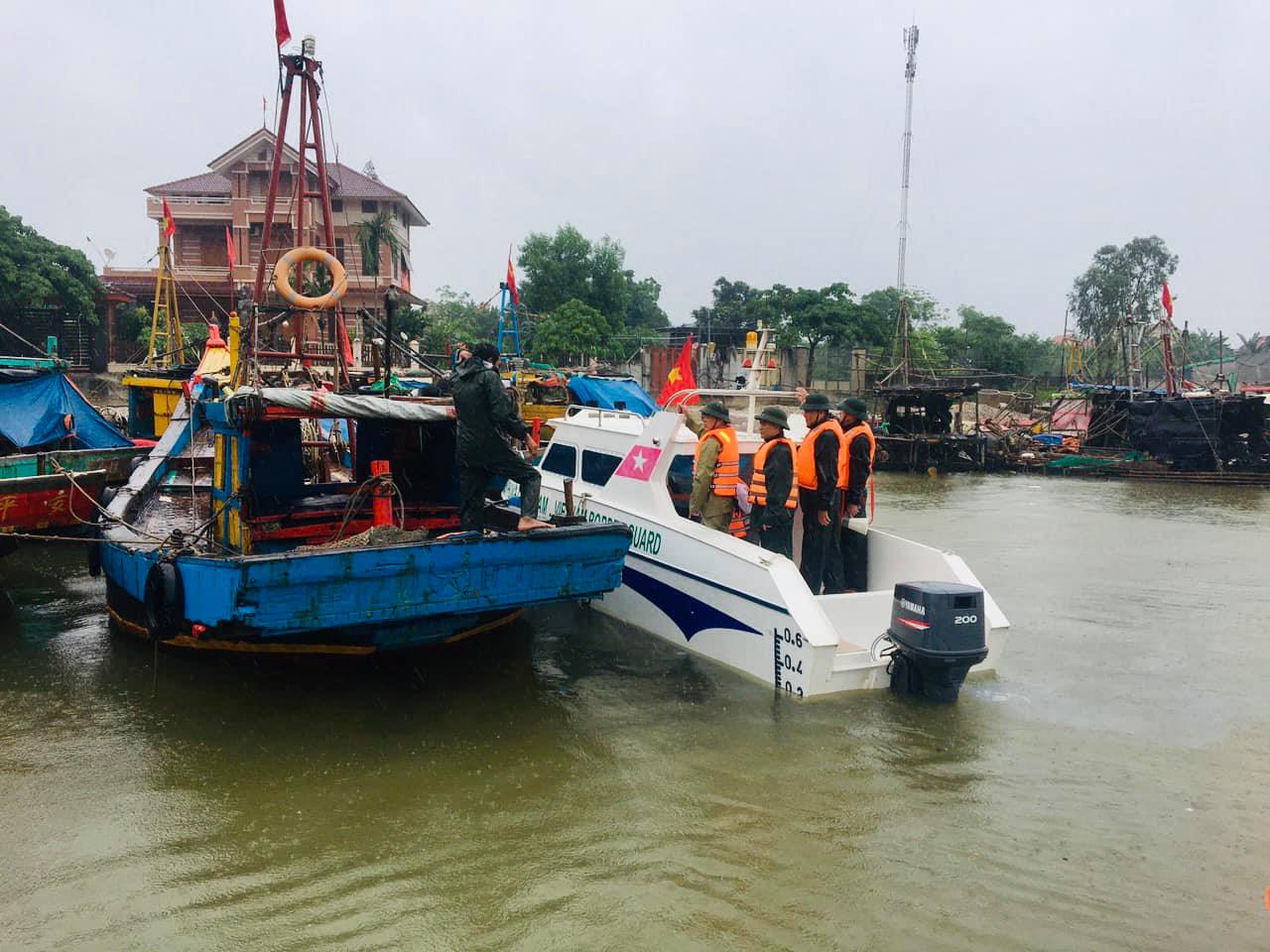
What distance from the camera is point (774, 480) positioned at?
22.2 ft

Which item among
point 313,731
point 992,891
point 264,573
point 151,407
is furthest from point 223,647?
point 151,407

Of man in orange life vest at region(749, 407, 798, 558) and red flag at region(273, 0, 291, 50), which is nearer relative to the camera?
man in orange life vest at region(749, 407, 798, 558)

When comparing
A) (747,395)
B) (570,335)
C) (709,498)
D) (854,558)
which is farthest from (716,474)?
(570,335)

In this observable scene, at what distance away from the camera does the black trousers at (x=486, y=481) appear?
6.04 meters

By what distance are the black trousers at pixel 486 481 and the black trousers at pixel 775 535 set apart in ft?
5.73

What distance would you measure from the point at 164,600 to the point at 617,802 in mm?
3137

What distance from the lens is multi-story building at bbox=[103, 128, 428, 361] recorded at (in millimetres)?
33531

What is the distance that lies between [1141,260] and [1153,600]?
48.0 meters

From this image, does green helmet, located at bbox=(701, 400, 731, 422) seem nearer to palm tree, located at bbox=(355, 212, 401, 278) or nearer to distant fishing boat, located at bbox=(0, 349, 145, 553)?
distant fishing boat, located at bbox=(0, 349, 145, 553)

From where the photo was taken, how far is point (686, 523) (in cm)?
700

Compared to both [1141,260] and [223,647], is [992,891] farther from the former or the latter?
[1141,260]

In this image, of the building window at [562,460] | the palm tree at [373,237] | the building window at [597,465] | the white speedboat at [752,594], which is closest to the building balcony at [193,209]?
the palm tree at [373,237]

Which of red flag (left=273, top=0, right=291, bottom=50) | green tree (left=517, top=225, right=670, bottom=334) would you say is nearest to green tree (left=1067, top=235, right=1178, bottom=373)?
green tree (left=517, top=225, right=670, bottom=334)

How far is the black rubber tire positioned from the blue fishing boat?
11 mm
